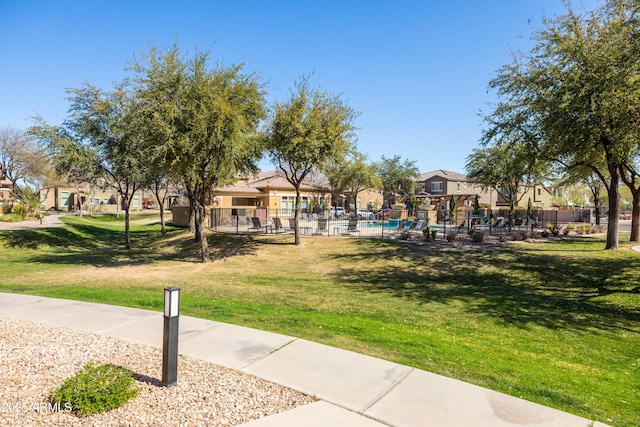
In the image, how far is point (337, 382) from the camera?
4371 millimetres

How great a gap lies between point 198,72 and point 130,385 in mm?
15822

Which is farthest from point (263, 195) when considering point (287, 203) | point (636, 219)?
point (636, 219)

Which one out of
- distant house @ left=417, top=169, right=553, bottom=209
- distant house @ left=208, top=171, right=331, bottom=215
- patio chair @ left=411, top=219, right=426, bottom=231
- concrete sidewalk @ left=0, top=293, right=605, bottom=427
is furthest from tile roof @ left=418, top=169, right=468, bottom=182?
concrete sidewalk @ left=0, top=293, right=605, bottom=427

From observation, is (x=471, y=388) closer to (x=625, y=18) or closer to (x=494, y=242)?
(x=625, y=18)

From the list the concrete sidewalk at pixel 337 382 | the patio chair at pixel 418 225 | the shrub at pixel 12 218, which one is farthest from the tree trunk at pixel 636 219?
the shrub at pixel 12 218

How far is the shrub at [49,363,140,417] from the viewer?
12.0 ft

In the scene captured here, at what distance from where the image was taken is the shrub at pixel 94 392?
366 centimetres

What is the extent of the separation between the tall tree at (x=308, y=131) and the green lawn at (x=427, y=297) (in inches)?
195

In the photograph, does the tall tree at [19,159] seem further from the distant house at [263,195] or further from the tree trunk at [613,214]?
the tree trunk at [613,214]

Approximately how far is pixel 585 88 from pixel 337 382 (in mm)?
14049

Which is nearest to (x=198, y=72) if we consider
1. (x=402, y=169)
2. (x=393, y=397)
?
(x=393, y=397)

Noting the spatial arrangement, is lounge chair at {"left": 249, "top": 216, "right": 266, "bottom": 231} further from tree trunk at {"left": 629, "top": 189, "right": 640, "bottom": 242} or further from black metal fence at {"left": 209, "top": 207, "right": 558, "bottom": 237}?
tree trunk at {"left": 629, "top": 189, "right": 640, "bottom": 242}

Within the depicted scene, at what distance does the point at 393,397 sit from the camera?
407cm

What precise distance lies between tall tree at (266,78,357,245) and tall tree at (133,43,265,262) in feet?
7.85
